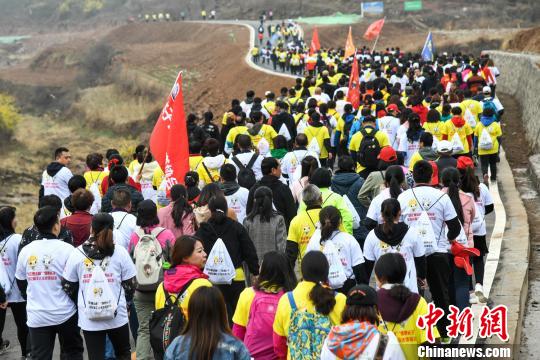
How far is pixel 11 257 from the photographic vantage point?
29.2 ft

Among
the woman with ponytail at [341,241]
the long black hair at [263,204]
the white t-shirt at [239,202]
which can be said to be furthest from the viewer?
the white t-shirt at [239,202]

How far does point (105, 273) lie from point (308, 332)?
237 cm

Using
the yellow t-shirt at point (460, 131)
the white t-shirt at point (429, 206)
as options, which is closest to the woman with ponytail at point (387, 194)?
the white t-shirt at point (429, 206)

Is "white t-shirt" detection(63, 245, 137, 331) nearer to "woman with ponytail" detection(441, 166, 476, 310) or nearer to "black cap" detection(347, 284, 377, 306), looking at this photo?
"black cap" detection(347, 284, 377, 306)

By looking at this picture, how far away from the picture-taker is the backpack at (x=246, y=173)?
11.2 m

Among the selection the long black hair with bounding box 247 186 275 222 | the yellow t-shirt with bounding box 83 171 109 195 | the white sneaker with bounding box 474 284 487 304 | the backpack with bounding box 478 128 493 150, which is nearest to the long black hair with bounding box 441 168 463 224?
the white sneaker with bounding box 474 284 487 304

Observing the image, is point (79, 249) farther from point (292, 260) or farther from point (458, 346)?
point (458, 346)

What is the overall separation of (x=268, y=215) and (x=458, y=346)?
2.26 m

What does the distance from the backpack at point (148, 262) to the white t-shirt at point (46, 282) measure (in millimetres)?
621

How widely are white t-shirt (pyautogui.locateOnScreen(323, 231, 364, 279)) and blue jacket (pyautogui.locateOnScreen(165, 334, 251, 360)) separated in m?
2.49

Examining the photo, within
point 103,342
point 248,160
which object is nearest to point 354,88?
point 248,160

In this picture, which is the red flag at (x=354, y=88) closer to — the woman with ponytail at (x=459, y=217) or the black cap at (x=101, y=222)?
the woman with ponytail at (x=459, y=217)

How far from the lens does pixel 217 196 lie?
8.40 meters

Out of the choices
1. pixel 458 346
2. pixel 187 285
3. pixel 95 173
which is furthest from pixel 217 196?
pixel 95 173
